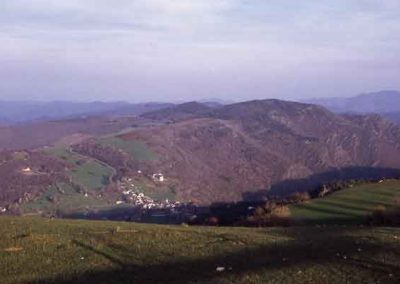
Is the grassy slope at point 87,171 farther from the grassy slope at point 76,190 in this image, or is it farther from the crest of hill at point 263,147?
the crest of hill at point 263,147

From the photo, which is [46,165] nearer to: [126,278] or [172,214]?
[172,214]

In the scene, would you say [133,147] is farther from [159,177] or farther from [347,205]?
[347,205]

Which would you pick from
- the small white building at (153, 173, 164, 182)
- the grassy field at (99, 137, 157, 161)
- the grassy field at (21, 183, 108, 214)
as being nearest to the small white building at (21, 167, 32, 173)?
the grassy field at (21, 183, 108, 214)

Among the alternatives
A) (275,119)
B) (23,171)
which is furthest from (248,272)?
(275,119)

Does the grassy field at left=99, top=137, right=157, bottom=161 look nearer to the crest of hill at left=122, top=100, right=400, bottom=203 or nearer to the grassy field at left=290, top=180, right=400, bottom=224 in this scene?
the crest of hill at left=122, top=100, right=400, bottom=203

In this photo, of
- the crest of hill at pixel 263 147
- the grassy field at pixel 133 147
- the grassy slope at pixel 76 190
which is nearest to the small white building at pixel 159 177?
the crest of hill at pixel 263 147

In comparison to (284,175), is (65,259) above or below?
above
